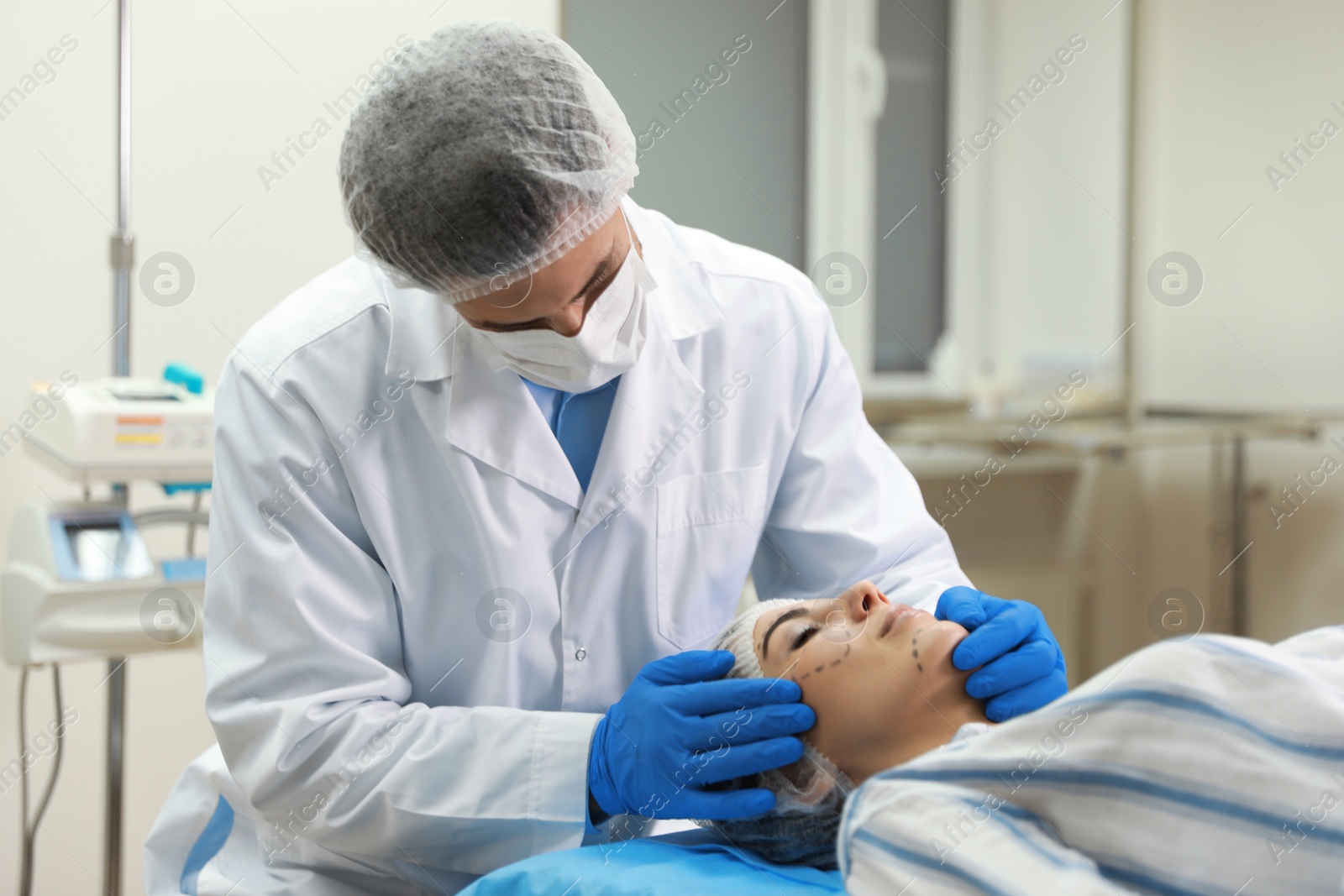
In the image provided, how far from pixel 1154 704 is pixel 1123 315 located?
2.98 meters

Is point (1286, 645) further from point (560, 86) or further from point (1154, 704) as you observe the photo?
point (560, 86)

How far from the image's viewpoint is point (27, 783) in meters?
2.22

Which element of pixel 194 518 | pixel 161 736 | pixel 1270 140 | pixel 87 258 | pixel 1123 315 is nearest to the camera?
pixel 194 518

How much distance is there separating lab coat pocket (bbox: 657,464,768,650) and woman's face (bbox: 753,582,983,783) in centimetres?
22

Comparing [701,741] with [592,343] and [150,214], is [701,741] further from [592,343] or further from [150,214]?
[150,214]

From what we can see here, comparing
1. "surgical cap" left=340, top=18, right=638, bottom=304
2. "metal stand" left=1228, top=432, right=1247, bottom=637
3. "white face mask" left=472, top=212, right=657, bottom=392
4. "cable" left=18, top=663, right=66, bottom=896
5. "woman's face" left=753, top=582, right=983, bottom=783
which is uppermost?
"surgical cap" left=340, top=18, right=638, bottom=304

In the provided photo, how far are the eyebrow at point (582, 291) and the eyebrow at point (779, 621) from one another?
1.35 ft

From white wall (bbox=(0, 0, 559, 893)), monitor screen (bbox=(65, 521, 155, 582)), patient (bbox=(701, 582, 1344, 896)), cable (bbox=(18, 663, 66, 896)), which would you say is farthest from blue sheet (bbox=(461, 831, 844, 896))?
white wall (bbox=(0, 0, 559, 893))

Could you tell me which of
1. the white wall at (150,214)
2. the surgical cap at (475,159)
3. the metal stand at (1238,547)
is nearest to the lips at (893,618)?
the surgical cap at (475,159)

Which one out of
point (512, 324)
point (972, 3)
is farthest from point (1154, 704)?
point (972, 3)

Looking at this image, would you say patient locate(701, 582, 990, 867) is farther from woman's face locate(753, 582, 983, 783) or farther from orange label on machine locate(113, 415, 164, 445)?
orange label on machine locate(113, 415, 164, 445)

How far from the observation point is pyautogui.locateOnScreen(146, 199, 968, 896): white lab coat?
1.10 m

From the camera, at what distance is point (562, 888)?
38.0 inches

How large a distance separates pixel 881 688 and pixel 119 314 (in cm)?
154
